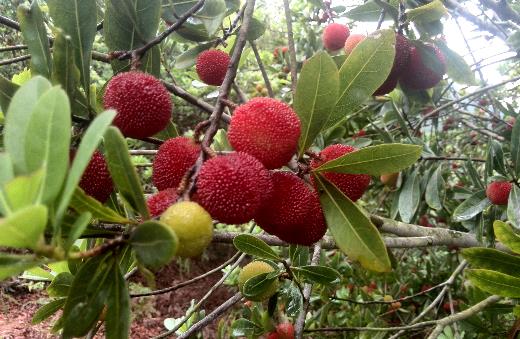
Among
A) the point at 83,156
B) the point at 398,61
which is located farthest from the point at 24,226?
the point at 398,61

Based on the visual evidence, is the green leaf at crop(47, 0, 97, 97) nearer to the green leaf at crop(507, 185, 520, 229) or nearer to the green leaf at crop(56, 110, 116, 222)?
the green leaf at crop(56, 110, 116, 222)

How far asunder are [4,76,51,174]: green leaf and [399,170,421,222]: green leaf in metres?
1.47

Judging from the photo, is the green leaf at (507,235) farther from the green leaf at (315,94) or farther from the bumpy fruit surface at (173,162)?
the bumpy fruit surface at (173,162)

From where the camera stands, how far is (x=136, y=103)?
0.68 metres

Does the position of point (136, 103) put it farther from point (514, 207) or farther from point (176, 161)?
point (514, 207)

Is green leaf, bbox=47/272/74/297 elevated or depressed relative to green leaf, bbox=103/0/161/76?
depressed

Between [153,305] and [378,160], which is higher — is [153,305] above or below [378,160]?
below

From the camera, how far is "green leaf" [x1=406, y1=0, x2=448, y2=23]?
1.07 m

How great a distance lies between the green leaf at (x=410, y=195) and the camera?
175cm

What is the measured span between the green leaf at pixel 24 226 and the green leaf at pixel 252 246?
0.62m

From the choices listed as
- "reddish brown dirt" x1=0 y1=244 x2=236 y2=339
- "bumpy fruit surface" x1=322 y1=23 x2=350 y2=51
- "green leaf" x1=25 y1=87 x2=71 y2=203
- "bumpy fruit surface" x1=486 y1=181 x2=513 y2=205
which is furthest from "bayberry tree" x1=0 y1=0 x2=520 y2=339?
"reddish brown dirt" x1=0 y1=244 x2=236 y2=339

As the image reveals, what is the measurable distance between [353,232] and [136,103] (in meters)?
0.36

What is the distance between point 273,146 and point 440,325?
906 millimetres

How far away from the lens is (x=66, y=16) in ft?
2.31
